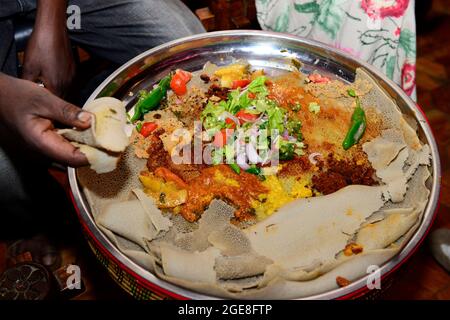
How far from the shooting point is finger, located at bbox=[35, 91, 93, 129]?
924 millimetres

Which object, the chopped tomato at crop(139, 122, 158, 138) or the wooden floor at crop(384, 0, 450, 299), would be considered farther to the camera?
the wooden floor at crop(384, 0, 450, 299)

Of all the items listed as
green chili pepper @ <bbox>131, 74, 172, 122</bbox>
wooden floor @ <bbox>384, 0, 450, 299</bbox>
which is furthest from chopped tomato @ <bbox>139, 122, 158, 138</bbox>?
wooden floor @ <bbox>384, 0, 450, 299</bbox>

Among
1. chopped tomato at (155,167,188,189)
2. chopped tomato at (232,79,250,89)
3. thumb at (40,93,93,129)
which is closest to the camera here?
thumb at (40,93,93,129)

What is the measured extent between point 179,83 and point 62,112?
441 millimetres

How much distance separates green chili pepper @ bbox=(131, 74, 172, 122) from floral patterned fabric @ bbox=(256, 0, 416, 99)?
Result: 0.63 m

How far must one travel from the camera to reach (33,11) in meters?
1.59

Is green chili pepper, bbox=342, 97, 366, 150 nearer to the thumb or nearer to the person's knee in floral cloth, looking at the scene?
the person's knee in floral cloth

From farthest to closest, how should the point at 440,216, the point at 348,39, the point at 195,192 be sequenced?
the point at 440,216
the point at 348,39
the point at 195,192

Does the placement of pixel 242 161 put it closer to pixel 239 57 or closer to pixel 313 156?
pixel 313 156

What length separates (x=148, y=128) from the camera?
1232mm

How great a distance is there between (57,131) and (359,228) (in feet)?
2.20

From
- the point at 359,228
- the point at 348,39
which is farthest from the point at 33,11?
the point at 359,228

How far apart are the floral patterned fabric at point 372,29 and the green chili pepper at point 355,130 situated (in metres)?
0.43

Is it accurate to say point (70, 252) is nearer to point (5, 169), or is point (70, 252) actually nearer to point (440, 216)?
point (5, 169)
